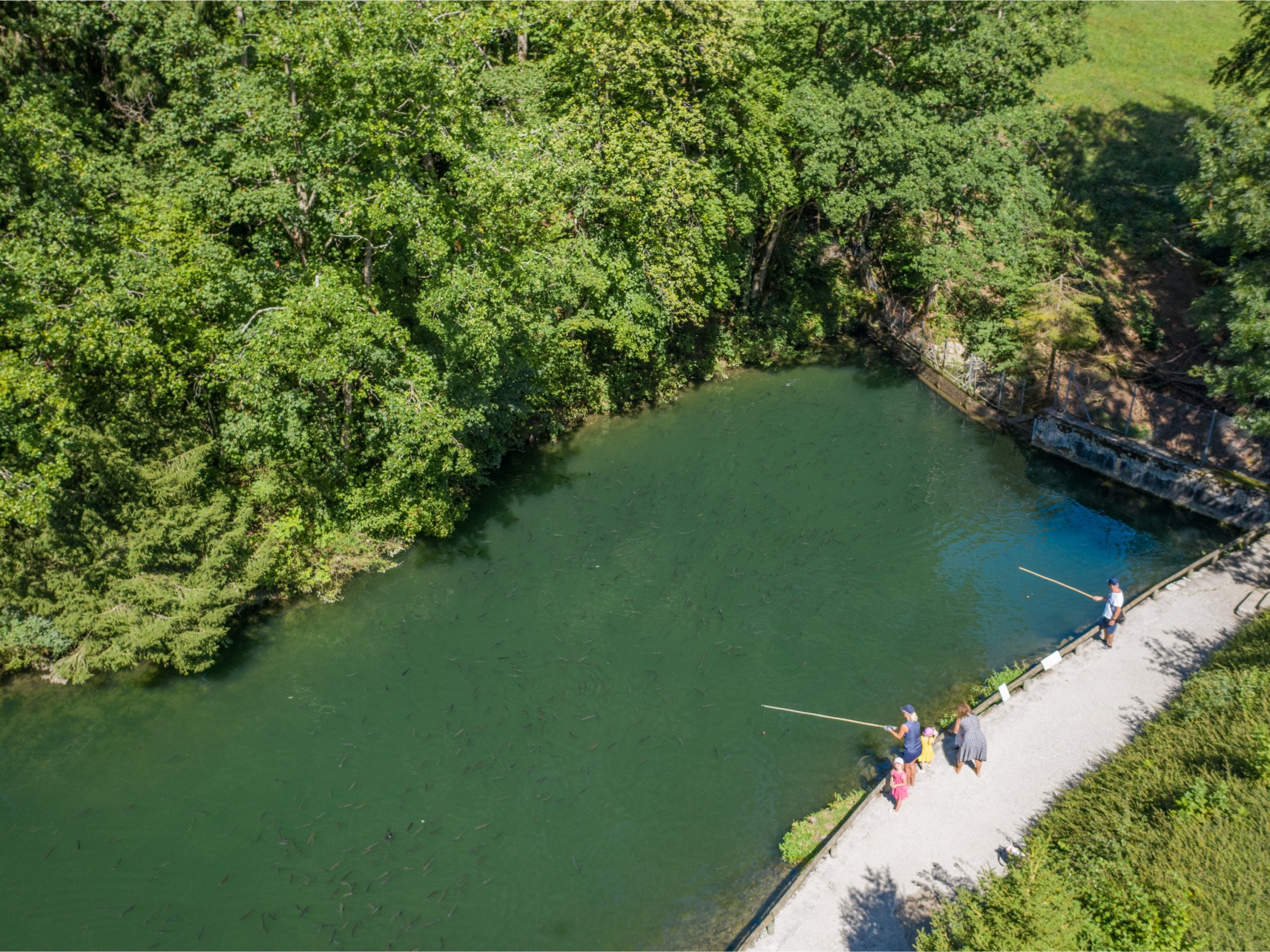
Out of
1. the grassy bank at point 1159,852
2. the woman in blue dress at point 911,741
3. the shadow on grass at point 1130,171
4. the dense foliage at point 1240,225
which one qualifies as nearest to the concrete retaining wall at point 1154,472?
the dense foliage at point 1240,225

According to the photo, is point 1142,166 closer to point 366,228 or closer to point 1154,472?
point 1154,472

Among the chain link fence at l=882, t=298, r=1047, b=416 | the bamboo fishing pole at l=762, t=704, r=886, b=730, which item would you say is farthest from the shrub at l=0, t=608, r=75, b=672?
the chain link fence at l=882, t=298, r=1047, b=416

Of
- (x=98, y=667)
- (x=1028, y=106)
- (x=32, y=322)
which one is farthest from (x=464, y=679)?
(x=1028, y=106)

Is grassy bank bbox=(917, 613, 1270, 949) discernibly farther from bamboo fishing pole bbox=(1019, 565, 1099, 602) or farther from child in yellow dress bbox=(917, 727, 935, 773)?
bamboo fishing pole bbox=(1019, 565, 1099, 602)

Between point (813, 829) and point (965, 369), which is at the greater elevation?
point (965, 369)

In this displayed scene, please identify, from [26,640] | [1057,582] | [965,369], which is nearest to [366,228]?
[26,640]

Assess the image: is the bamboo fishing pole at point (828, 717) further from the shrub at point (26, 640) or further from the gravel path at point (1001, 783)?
the shrub at point (26, 640)
